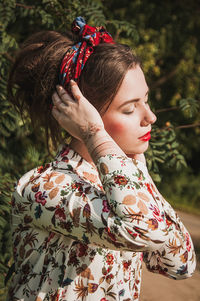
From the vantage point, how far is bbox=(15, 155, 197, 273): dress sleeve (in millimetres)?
1333

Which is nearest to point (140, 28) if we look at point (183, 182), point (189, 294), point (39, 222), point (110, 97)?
point (183, 182)

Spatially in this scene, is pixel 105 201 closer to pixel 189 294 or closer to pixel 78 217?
pixel 78 217

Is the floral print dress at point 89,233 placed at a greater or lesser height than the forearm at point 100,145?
lesser

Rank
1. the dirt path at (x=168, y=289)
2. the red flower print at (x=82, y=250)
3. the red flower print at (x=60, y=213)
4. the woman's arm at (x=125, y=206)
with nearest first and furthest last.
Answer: the woman's arm at (x=125, y=206) < the red flower print at (x=60, y=213) < the red flower print at (x=82, y=250) < the dirt path at (x=168, y=289)

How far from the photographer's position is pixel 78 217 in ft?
4.60

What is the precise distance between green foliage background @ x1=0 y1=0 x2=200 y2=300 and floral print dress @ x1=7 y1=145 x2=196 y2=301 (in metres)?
0.89

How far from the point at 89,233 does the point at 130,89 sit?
2.04 feet

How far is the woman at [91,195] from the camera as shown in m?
1.38

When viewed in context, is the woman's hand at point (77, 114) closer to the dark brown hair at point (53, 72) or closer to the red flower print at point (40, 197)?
the dark brown hair at point (53, 72)

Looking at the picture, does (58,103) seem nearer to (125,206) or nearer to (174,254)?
(125,206)

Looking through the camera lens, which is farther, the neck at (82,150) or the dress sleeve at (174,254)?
the neck at (82,150)

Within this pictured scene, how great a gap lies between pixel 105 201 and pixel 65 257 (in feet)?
0.97

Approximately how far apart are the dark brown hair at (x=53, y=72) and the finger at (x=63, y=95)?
0.09m

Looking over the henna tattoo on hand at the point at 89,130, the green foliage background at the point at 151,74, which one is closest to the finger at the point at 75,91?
the henna tattoo on hand at the point at 89,130
